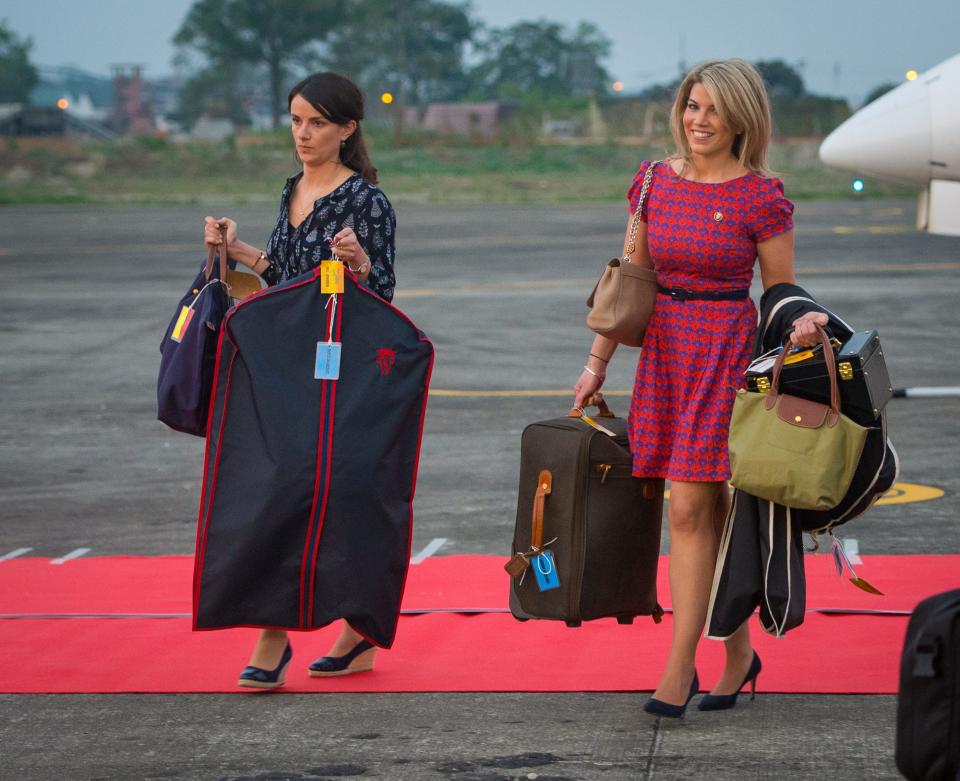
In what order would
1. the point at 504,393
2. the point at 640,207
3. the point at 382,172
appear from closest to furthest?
1. the point at 640,207
2. the point at 504,393
3. the point at 382,172

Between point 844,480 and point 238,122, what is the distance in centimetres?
12067

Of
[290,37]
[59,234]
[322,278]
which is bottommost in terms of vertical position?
[59,234]

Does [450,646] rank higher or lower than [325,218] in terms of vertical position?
lower

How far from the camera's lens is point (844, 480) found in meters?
3.81

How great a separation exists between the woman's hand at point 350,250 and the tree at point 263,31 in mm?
106262

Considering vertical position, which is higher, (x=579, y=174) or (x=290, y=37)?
(x=290, y=37)

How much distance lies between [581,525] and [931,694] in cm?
147

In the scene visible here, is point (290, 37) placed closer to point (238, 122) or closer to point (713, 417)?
point (238, 122)

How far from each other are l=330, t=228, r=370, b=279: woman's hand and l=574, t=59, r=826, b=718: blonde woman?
803 millimetres

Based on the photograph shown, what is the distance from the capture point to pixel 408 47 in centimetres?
12350

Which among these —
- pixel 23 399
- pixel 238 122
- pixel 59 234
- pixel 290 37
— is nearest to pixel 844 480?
pixel 23 399

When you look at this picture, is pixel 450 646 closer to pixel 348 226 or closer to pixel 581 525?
pixel 581 525

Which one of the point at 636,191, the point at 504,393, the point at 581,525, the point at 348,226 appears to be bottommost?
the point at 504,393

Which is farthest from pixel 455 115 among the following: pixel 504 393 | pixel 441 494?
pixel 441 494
